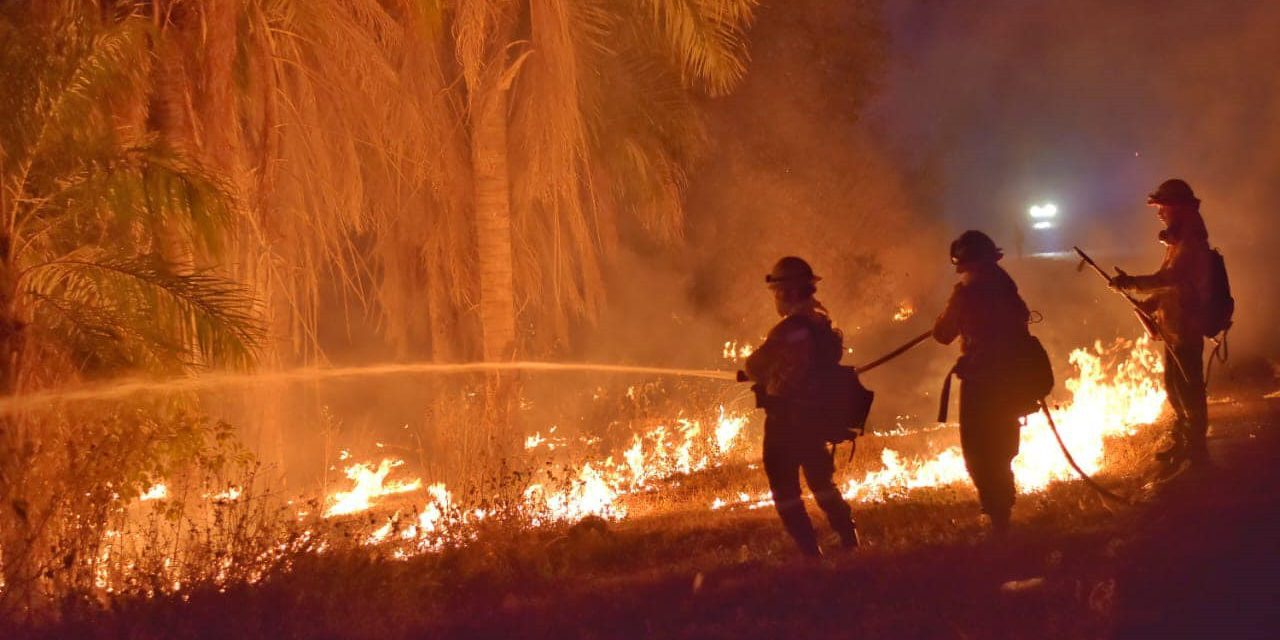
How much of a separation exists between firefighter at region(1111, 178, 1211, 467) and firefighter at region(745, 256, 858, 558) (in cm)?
228

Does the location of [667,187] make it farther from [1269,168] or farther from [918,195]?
[1269,168]

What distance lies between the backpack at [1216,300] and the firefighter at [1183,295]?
0.03 meters

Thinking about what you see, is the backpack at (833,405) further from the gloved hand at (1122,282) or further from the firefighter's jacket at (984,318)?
the gloved hand at (1122,282)

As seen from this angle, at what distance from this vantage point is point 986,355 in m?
5.88

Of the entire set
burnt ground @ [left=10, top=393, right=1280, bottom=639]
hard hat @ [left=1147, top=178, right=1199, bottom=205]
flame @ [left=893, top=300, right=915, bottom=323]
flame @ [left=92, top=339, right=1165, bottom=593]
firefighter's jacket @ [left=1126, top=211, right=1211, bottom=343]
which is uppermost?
flame @ [left=893, top=300, right=915, bottom=323]

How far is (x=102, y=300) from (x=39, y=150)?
95 centimetres

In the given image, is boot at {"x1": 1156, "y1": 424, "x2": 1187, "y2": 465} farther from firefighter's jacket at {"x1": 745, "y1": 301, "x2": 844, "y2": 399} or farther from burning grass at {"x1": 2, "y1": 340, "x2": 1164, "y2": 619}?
firefighter's jacket at {"x1": 745, "y1": 301, "x2": 844, "y2": 399}

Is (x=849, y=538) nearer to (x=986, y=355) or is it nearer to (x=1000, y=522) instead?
(x=1000, y=522)

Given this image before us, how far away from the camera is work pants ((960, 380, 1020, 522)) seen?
595 cm

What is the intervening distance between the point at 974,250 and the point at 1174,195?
75.2 inches

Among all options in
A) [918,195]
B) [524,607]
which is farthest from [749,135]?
[524,607]

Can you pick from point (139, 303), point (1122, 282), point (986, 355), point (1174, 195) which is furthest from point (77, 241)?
point (1174, 195)

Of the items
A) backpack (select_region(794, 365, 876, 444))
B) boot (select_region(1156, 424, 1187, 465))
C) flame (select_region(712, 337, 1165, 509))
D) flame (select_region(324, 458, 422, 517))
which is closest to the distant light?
flame (select_region(712, 337, 1165, 509))

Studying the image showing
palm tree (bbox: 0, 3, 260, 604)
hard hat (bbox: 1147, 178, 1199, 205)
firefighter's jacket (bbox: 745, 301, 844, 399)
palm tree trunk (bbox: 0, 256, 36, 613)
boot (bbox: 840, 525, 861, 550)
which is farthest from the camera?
hard hat (bbox: 1147, 178, 1199, 205)
